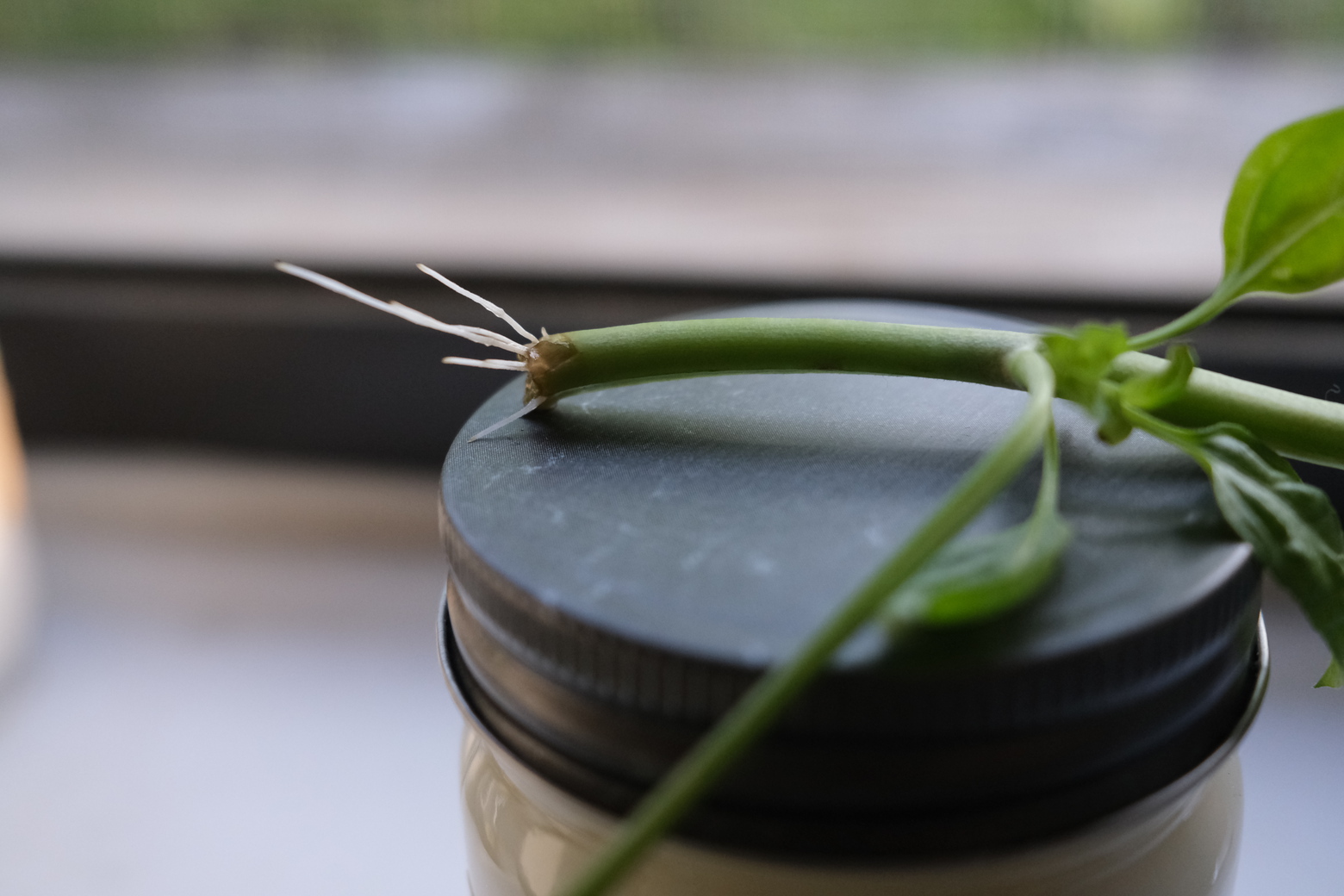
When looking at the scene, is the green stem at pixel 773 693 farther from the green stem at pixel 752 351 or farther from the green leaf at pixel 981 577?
the green stem at pixel 752 351

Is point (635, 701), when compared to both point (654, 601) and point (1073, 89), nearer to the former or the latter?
point (654, 601)

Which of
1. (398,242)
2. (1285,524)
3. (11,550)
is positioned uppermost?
(1285,524)

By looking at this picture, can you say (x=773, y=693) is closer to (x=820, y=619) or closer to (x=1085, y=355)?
(x=820, y=619)

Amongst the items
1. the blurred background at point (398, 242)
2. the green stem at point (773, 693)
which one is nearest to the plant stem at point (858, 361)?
the green stem at point (773, 693)

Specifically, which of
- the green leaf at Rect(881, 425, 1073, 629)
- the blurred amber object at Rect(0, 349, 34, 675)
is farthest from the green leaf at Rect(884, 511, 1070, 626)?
the blurred amber object at Rect(0, 349, 34, 675)

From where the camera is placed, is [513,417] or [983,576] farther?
[513,417]

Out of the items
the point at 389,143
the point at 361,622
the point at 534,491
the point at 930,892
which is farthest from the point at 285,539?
the point at 930,892

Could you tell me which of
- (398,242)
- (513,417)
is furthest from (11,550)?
(513,417)
